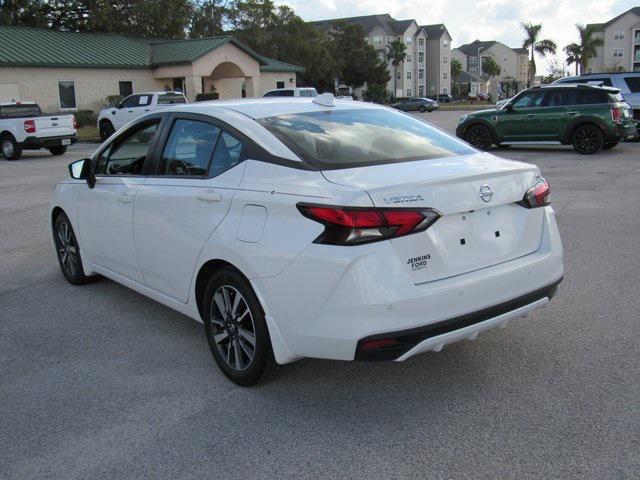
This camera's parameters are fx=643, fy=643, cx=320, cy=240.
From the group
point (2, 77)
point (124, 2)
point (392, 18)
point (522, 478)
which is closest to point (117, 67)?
point (2, 77)

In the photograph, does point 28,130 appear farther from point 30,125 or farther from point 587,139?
point 587,139

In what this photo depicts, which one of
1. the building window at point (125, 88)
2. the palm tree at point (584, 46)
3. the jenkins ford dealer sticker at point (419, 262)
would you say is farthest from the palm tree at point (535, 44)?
the jenkins ford dealer sticker at point (419, 262)

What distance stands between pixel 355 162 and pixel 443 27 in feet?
361

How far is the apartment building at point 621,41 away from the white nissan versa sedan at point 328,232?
341 feet

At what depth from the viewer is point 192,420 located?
11.6ft

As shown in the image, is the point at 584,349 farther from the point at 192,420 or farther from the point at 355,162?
the point at 192,420

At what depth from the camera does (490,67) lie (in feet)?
419

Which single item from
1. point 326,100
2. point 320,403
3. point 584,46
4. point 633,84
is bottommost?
point 320,403

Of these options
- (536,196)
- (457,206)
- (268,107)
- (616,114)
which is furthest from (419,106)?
(457,206)

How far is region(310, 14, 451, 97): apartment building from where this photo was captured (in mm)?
95750

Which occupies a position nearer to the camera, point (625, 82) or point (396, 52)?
point (625, 82)

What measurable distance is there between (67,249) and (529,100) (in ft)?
45.0

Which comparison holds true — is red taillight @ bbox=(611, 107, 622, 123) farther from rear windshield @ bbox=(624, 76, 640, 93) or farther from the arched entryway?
the arched entryway

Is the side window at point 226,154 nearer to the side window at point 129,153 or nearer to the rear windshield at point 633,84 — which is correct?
the side window at point 129,153
